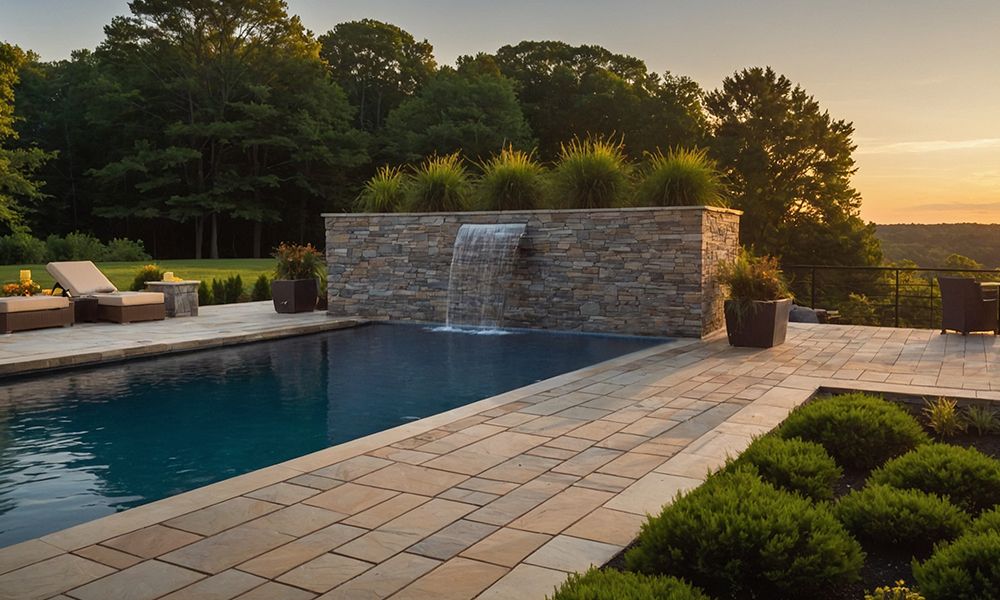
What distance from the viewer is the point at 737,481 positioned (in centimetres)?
304

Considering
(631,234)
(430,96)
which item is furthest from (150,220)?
(631,234)

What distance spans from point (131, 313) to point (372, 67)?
27768 millimetres

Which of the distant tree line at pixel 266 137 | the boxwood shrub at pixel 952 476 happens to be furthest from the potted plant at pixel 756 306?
the distant tree line at pixel 266 137

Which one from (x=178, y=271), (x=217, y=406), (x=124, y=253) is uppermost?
(x=124, y=253)

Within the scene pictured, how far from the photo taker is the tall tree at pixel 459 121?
1176 inches

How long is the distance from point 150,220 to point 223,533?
31.9m

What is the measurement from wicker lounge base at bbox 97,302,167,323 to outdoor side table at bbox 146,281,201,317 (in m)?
0.37

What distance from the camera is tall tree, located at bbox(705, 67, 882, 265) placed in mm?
30266

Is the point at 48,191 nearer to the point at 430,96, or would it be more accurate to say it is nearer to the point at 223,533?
the point at 430,96

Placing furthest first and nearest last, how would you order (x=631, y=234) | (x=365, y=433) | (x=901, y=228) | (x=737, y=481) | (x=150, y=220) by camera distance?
(x=901, y=228) → (x=150, y=220) → (x=631, y=234) → (x=365, y=433) → (x=737, y=481)

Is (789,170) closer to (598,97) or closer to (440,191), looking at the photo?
(598,97)

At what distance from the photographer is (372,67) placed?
119 feet

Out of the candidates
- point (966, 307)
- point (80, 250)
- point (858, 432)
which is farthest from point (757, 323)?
point (80, 250)

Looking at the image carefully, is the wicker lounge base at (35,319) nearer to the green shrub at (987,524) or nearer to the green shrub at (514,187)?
the green shrub at (514,187)
